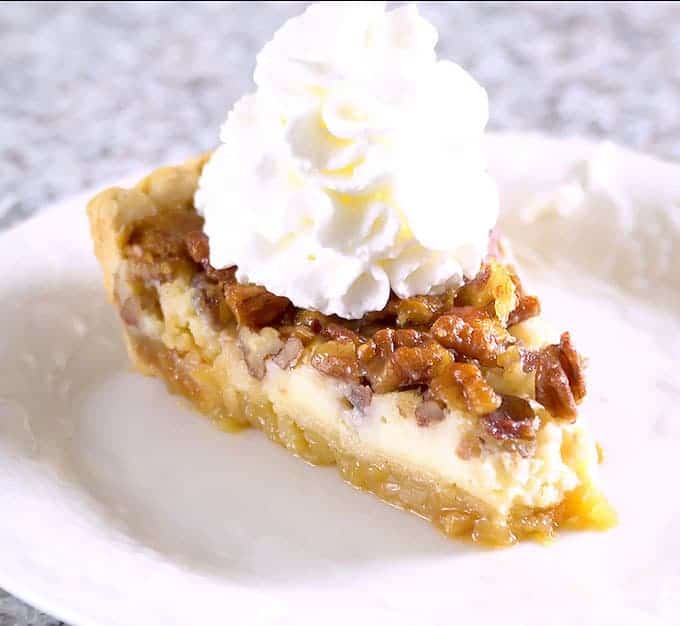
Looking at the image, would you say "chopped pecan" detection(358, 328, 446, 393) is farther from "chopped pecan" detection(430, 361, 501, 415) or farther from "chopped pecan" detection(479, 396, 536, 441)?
"chopped pecan" detection(479, 396, 536, 441)

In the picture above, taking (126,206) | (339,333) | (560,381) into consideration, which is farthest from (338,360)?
(126,206)

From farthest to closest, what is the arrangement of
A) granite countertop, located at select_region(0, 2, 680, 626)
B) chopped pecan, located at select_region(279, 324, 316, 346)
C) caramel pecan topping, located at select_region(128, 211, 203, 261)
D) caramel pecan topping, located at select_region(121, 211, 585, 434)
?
granite countertop, located at select_region(0, 2, 680, 626) → caramel pecan topping, located at select_region(128, 211, 203, 261) → chopped pecan, located at select_region(279, 324, 316, 346) → caramel pecan topping, located at select_region(121, 211, 585, 434)

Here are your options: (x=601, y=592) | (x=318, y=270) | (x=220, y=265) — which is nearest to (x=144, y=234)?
(x=220, y=265)

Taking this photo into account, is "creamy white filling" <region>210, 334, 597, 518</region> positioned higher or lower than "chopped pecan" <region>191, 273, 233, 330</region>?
lower

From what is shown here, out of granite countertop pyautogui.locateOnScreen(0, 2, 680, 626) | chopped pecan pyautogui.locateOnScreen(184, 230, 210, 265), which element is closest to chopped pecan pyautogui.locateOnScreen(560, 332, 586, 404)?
chopped pecan pyautogui.locateOnScreen(184, 230, 210, 265)

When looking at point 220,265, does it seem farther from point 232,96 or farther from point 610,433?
point 232,96

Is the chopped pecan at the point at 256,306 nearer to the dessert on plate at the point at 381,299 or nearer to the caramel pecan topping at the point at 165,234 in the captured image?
the dessert on plate at the point at 381,299
